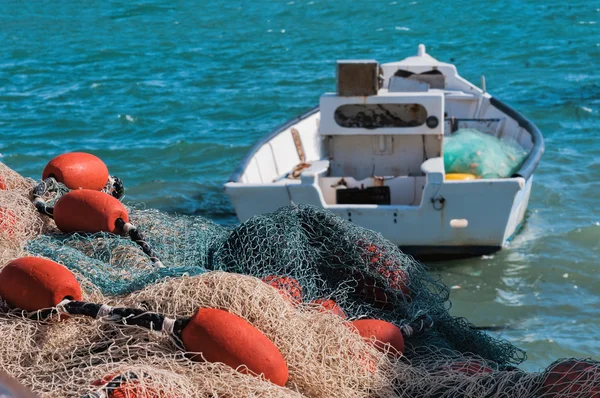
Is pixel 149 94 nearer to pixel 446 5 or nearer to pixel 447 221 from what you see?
pixel 447 221

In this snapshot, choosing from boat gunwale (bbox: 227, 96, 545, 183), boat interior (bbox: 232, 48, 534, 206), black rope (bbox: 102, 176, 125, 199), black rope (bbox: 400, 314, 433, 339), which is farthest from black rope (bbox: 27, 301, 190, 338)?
boat gunwale (bbox: 227, 96, 545, 183)

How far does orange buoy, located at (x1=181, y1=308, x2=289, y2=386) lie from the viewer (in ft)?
10.0

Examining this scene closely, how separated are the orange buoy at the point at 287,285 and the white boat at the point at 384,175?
16.8ft

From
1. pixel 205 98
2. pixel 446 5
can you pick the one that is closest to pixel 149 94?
pixel 205 98

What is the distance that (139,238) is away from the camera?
452 cm

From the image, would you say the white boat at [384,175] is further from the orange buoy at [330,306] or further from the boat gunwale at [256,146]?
the orange buoy at [330,306]

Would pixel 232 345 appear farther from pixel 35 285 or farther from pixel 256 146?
pixel 256 146

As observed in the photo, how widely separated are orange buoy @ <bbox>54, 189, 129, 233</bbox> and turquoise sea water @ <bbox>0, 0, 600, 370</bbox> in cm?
446

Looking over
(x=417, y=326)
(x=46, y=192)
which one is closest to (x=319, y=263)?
(x=417, y=326)

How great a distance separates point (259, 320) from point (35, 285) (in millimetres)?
904

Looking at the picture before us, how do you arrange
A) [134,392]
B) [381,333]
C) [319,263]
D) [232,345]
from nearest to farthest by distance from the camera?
[134,392] → [232,345] → [381,333] → [319,263]

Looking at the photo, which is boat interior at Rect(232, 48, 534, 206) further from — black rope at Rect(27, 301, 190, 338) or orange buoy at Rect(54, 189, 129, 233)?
black rope at Rect(27, 301, 190, 338)

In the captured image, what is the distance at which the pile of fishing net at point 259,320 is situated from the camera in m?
3.01

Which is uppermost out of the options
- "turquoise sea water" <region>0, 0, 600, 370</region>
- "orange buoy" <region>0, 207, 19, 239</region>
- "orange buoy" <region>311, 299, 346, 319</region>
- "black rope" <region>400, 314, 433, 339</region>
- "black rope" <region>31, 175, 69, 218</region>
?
"orange buoy" <region>0, 207, 19, 239</region>
